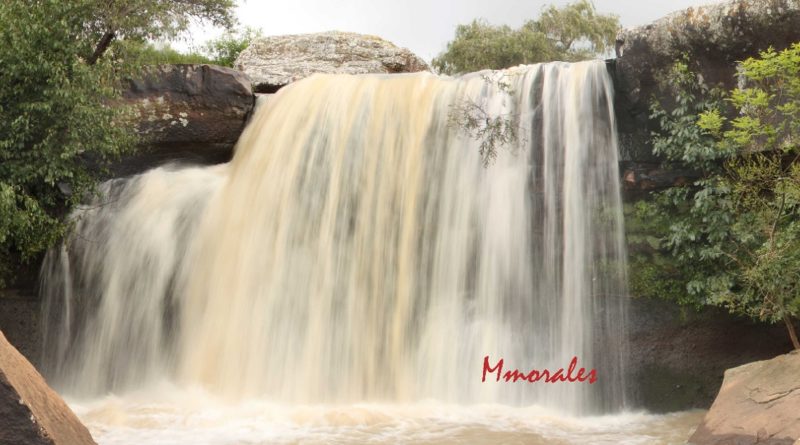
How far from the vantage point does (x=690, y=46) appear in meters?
10.5

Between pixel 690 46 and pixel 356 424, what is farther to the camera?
pixel 690 46

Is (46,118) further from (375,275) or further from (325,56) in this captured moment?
(325,56)

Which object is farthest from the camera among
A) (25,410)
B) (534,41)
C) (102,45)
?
(534,41)

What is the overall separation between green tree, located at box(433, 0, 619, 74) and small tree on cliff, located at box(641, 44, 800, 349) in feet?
73.8

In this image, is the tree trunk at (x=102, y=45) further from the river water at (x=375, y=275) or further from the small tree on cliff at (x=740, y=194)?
the small tree on cliff at (x=740, y=194)

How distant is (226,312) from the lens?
423 inches

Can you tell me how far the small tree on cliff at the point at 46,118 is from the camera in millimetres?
10672

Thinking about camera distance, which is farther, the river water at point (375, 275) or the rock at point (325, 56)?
the rock at point (325, 56)

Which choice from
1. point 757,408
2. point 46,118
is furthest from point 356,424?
point 46,118

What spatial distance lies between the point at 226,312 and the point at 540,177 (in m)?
4.38

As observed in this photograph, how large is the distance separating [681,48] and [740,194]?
206 centimetres

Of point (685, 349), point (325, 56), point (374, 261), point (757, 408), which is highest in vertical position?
point (325, 56)

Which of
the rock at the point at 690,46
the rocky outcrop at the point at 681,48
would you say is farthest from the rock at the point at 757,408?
the rock at the point at 690,46

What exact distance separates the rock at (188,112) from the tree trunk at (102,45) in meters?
0.69
